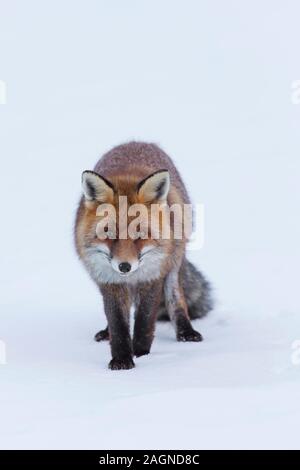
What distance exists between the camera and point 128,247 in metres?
5.19

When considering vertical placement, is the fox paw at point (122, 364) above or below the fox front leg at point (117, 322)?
below

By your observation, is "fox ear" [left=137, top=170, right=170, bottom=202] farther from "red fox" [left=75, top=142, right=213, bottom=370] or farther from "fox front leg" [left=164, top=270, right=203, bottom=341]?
"fox front leg" [left=164, top=270, right=203, bottom=341]

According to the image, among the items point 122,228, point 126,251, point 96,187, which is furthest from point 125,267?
point 96,187

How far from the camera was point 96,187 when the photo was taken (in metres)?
5.43

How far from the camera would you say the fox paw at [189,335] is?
6.42m

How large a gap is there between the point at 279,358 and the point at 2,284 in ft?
14.8

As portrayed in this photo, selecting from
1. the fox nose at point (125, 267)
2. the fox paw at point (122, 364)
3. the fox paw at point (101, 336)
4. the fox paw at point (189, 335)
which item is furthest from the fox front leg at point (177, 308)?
the fox nose at point (125, 267)

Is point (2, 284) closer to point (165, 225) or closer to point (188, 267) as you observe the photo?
point (188, 267)

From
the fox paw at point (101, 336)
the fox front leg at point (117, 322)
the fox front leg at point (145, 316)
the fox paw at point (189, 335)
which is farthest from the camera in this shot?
the fox paw at point (101, 336)

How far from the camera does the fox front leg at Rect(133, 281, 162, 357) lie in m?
5.82

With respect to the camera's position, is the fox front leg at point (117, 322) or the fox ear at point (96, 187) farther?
the fox front leg at point (117, 322)

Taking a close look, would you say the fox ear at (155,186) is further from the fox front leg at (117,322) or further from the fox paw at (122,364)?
the fox paw at (122,364)

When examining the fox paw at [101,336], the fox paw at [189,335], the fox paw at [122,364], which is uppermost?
the fox paw at [101,336]

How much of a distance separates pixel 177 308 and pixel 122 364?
1.17 m
